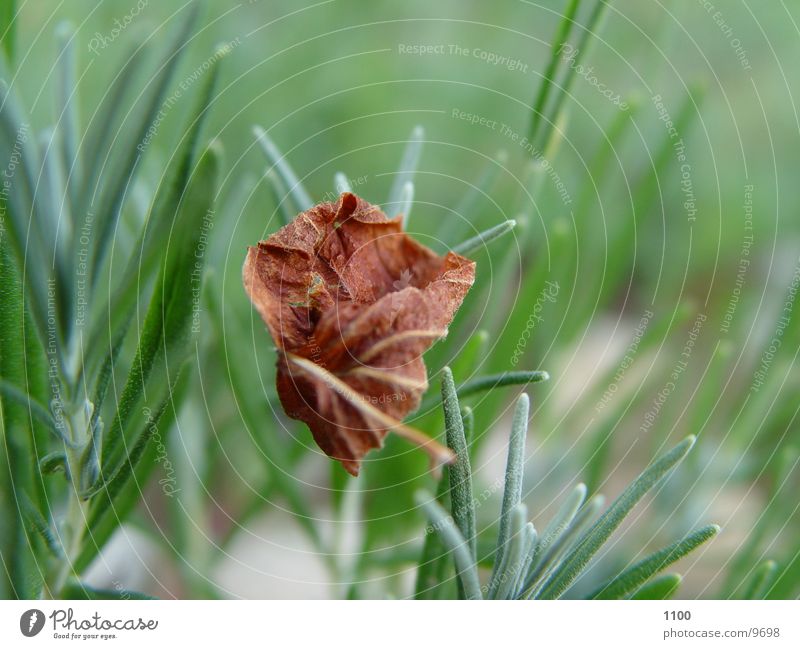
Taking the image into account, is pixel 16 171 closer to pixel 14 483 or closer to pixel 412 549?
pixel 14 483

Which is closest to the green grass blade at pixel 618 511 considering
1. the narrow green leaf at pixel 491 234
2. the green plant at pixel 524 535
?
the green plant at pixel 524 535

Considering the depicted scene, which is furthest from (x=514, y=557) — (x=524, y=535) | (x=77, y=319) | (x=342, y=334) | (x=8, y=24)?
(x=8, y=24)

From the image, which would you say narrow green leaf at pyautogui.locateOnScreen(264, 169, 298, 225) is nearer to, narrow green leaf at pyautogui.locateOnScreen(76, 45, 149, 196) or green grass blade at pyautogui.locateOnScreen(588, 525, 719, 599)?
narrow green leaf at pyautogui.locateOnScreen(76, 45, 149, 196)

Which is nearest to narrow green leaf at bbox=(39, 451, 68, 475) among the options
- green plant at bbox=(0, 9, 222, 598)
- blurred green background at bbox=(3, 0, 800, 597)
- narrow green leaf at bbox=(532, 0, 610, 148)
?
green plant at bbox=(0, 9, 222, 598)

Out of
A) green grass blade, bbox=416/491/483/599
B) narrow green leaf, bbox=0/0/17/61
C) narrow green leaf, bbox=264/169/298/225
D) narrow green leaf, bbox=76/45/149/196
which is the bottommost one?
green grass blade, bbox=416/491/483/599

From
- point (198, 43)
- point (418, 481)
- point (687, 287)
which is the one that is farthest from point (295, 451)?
point (687, 287)

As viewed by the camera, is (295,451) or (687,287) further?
(687,287)

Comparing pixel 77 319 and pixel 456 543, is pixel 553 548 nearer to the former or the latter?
pixel 456 543
